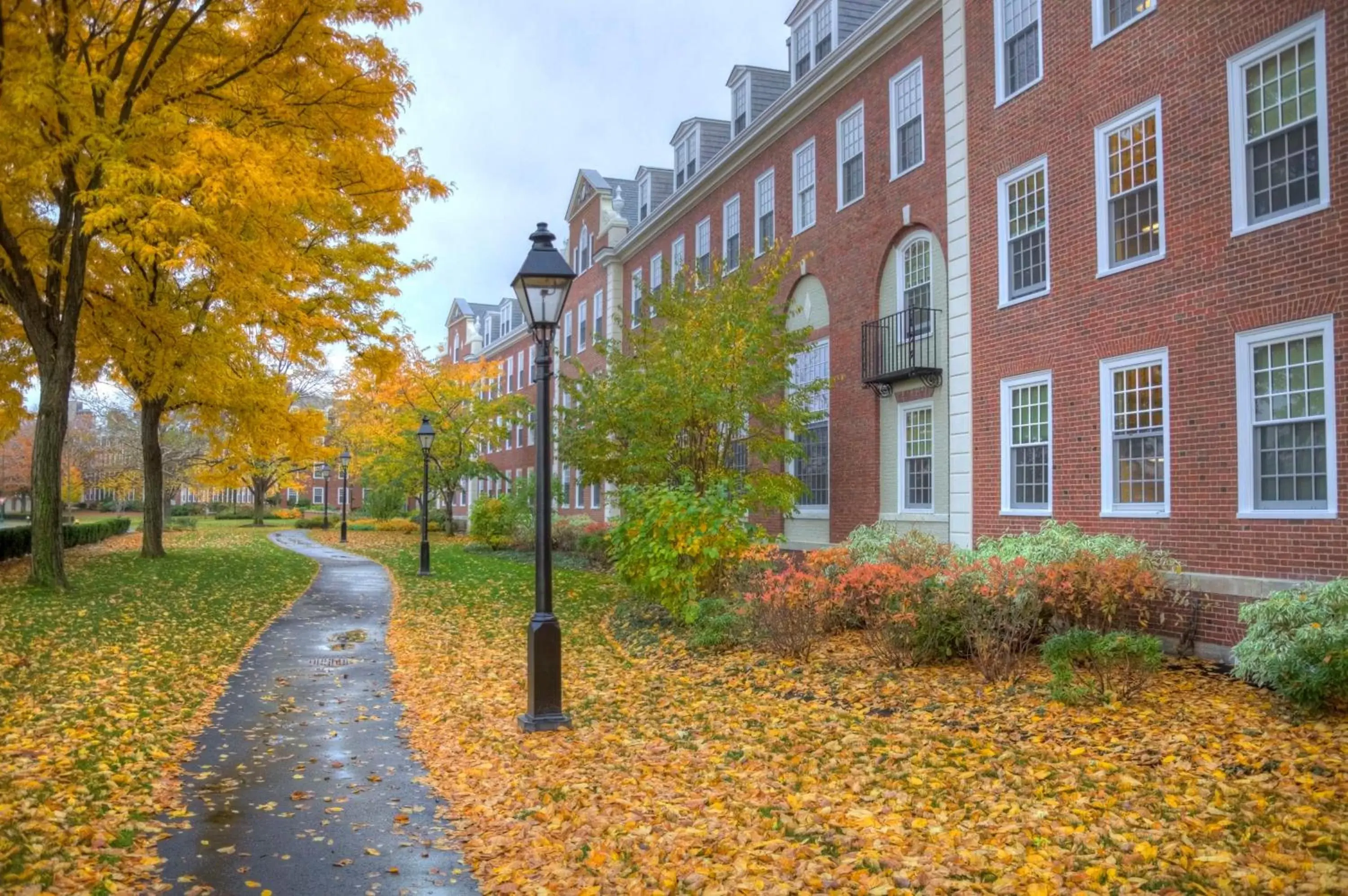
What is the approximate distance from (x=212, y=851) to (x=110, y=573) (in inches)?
597

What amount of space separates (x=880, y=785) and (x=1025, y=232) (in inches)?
414

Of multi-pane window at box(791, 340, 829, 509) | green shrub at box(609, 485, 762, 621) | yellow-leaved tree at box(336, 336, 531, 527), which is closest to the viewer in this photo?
green shrub at box(609, 485, 762, 621)

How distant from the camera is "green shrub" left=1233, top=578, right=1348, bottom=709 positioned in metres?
7.44

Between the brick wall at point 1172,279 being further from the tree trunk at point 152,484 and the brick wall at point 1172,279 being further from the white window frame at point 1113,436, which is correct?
the tree trunk at point 152,484

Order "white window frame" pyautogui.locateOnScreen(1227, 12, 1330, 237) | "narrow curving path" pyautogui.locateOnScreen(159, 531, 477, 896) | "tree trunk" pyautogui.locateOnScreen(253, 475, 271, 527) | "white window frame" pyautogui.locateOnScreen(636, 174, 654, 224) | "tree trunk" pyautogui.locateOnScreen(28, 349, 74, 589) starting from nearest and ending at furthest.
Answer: "narrow curving path" pyautogui.locateOnScreen(159, 531, 477, 896) → "white window frame" pyautogui.locateOnScreen(1227, 12, 1330, 237) → "tree trunk" pyautogui.locateOnScreen(28, 349, 74, 589) → "white window frame" pyautogui.locateOnScreen(636, 174, 654, 224) → "tree trunk" pyautogui.locateOnScreen(253, 475, 271, 527)

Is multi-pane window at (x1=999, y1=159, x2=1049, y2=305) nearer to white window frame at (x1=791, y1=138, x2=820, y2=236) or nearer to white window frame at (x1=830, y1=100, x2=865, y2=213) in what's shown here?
white window frame at (x1=830, y1=100, x2=865, y2=213)

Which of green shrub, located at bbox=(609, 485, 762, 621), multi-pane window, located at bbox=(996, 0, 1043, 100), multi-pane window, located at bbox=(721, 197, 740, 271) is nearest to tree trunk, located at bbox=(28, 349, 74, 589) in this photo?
green shrub, located at bbox=(609, 485, 762, 621)

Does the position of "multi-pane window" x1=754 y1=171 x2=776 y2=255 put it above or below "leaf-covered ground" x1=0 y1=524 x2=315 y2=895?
above

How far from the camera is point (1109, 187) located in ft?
42.8

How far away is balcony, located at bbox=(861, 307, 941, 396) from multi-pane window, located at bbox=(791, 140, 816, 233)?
385 cm

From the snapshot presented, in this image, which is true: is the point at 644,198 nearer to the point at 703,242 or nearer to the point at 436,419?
the point at 703,242

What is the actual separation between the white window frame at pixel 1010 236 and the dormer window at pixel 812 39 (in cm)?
701

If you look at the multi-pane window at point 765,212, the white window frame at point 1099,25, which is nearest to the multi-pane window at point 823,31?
the multi-pane window at point 765,212

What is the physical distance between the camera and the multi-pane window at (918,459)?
17.0m
